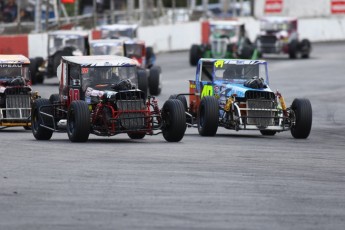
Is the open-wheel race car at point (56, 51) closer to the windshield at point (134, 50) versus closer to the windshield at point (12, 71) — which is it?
the windshield at point (134, 50)

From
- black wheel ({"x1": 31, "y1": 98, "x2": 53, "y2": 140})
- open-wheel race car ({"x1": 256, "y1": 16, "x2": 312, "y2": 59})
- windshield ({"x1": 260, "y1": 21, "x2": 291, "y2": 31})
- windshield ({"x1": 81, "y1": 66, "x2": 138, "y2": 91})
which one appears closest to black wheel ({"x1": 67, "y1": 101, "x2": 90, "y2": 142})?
windshield ({"x1": 81, "y1": 66, "x2": 138, "y2": 91})

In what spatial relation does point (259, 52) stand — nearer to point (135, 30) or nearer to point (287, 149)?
point (135, 30)

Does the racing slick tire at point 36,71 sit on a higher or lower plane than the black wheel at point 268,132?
lower

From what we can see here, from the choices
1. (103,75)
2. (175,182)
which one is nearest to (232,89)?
(103,75)

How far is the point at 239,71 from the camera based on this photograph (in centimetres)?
2372

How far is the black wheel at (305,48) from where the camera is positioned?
55.4 m

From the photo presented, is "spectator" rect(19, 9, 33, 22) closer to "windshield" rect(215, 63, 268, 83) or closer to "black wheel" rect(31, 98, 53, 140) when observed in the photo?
"windshield" rect(215, 63, 268, 83)

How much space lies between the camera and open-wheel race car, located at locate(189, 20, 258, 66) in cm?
5000

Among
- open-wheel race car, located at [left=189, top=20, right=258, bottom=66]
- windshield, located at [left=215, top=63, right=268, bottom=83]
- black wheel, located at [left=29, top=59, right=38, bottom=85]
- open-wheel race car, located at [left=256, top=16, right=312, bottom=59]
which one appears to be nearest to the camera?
windshield, located at [left=215, top=63, right=268, bottom=83]

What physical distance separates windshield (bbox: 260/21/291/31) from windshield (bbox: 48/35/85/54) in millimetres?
16597

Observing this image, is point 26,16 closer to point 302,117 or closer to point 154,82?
point 154,82

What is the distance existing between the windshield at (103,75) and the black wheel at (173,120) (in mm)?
1327

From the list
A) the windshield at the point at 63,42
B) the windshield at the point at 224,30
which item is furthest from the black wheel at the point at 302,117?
the windshield at the point at 224,30

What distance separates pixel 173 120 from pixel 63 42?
21.9 meters
